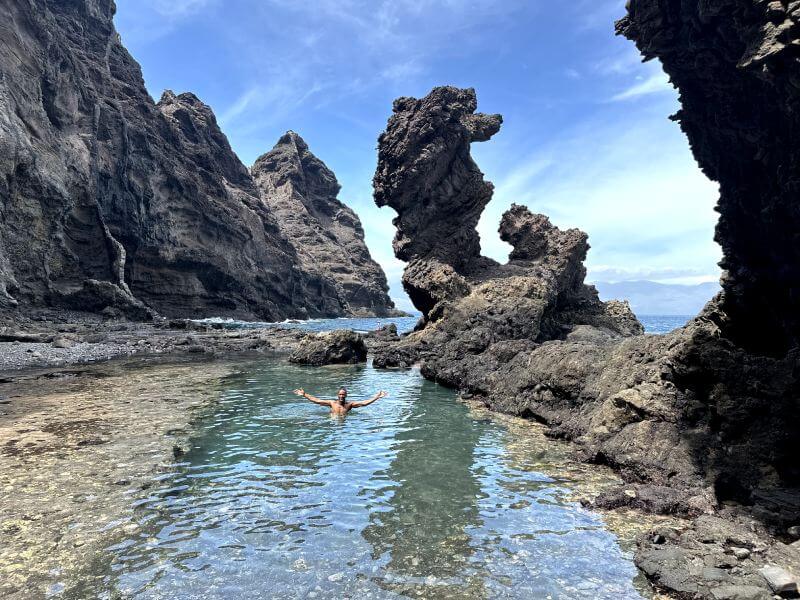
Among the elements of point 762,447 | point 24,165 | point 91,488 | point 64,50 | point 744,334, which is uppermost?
point 64,50

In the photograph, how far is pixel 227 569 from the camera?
7121mm

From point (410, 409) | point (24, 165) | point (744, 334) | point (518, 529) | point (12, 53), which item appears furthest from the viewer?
point (12, 53)

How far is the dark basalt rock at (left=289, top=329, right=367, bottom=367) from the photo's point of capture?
34.1m

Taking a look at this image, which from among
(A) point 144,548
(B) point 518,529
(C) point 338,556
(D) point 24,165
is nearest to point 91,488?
(A) point 144,548

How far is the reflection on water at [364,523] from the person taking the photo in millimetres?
6844

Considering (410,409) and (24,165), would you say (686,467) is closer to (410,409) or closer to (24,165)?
(410,409)

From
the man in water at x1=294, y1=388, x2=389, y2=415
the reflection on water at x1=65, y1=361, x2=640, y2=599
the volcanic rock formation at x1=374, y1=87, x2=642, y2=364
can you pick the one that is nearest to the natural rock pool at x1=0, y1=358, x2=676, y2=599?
the reflection on water at x1=65, y1=361, x2=640, y2=599

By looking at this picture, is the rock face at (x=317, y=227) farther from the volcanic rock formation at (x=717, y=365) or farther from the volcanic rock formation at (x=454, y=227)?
the volcanic rock formation at (x=717, y=365)

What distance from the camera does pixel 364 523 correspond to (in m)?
8.88

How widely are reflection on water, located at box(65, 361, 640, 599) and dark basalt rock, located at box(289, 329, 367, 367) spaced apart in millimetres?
18042

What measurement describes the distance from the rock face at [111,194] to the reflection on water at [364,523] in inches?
1782

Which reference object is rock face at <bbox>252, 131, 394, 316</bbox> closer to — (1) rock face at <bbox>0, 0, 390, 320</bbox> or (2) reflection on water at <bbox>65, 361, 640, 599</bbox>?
(1) rock face at <bbox>0, 0, 390, 320</bbox>

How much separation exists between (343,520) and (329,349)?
85.5ft

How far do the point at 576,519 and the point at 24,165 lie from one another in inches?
2442
